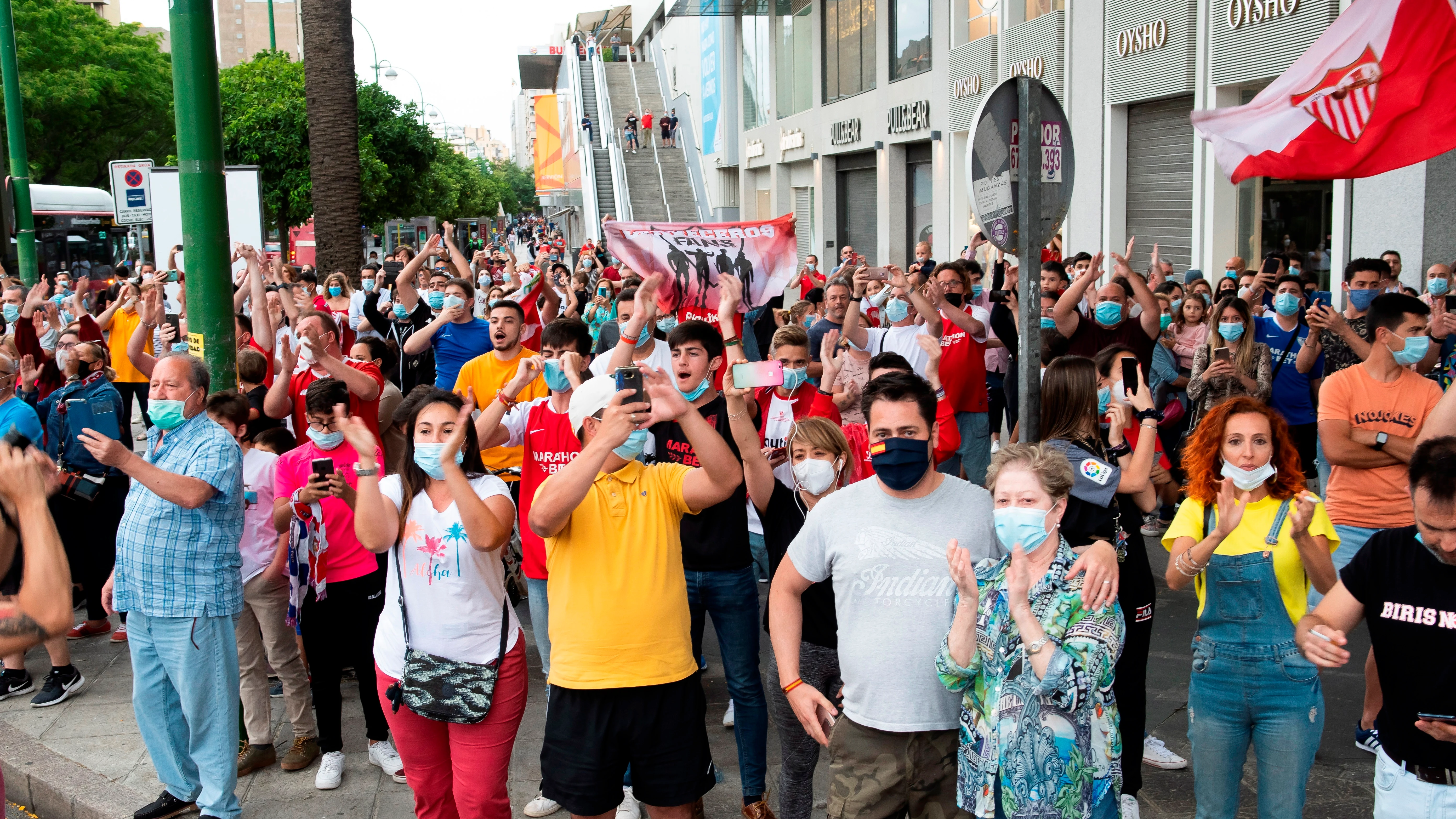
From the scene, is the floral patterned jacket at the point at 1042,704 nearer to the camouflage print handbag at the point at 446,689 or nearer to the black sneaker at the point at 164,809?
the camouflage print handbag at the point at 446,689

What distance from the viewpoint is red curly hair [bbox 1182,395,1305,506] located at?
156 inches

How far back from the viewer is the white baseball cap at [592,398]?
4.05 metres

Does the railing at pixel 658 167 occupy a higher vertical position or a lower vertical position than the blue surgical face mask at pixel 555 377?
higher

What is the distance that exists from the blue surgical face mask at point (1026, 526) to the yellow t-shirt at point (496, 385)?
374 cm

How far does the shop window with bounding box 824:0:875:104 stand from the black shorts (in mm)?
23060

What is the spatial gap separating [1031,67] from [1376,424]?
44.5ft

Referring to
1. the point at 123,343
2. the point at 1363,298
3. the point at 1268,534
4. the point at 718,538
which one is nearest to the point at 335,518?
the point at 718,538

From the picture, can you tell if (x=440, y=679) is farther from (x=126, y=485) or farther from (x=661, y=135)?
(x=661, y=135)

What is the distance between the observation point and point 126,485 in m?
7.56

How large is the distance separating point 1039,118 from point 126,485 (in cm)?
593

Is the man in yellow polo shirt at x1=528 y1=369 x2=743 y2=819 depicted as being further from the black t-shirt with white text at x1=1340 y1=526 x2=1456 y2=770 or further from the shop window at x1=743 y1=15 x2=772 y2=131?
the shop window at x1=743 y1=15 x2=772 y2=131

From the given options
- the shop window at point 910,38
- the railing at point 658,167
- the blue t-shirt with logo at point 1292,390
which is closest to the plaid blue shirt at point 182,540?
the blue t-shirt with logo at point 1292,390

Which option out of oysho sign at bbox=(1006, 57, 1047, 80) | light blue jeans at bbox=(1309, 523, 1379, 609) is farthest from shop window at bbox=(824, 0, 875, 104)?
light blue jeans at bbox=(1309, 523, 1379, 609)

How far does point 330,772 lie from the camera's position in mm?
5367
